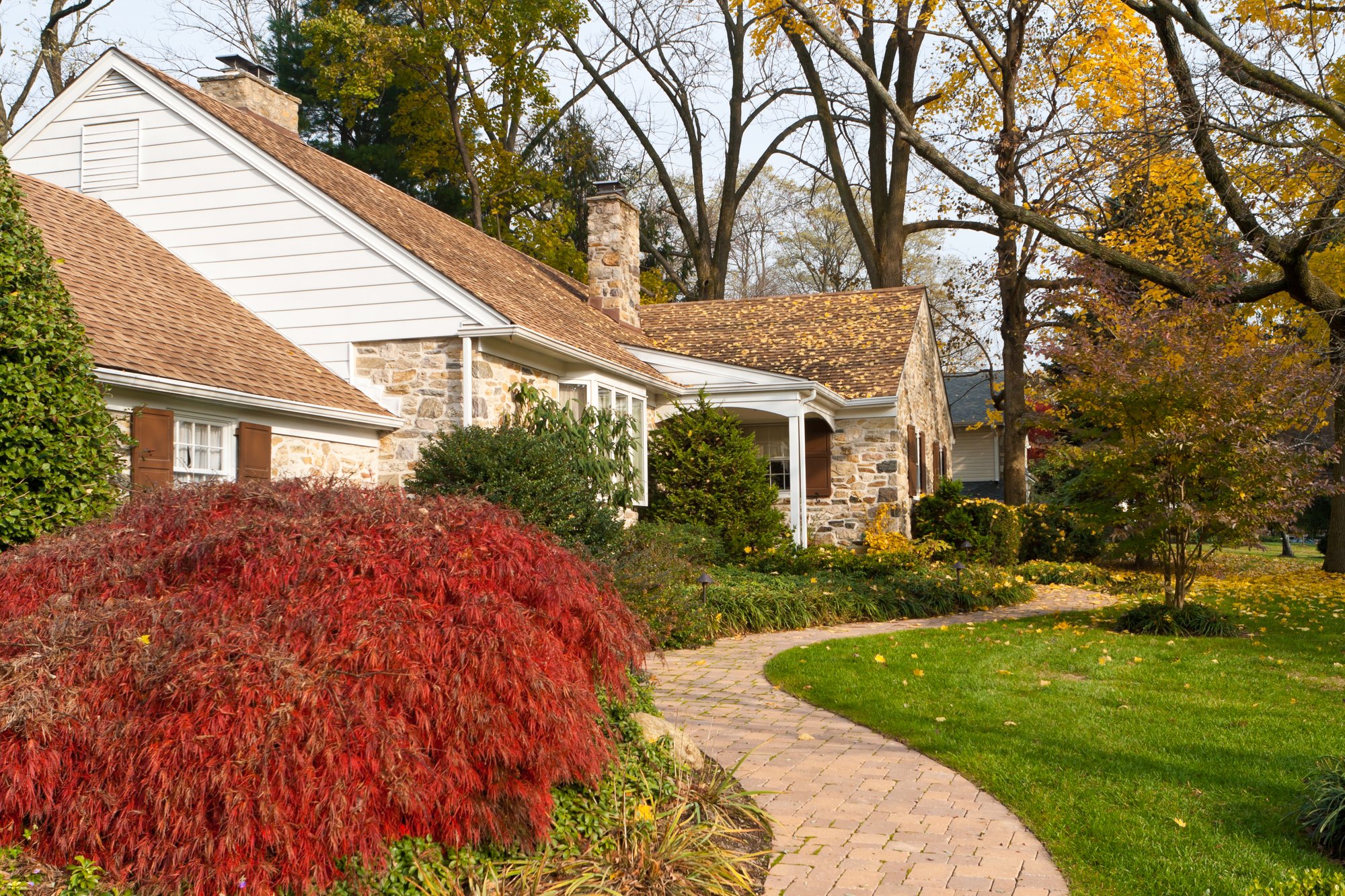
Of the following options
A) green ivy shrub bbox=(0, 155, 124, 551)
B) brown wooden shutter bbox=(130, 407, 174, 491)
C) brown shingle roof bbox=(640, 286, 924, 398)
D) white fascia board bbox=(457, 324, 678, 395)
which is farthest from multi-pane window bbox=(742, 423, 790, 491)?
green ivy shrub bbox=(0, 155, 124, 551)

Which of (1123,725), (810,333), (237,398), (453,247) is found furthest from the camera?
(810,333)

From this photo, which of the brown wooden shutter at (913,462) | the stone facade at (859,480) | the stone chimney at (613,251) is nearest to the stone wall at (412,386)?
the stone chimney at (613,251)

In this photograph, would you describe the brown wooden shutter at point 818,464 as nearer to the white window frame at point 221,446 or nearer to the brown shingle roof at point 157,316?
the brown shingle roof at point 157,316

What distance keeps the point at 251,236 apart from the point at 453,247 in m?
2.72

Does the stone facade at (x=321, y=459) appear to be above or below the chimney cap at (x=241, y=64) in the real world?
below

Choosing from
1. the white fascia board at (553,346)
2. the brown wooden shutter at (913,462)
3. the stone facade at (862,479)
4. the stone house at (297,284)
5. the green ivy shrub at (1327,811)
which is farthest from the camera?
the brown wooden shutter at (913,462)

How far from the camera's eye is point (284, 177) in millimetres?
12031

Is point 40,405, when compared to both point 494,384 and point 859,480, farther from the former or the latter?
point 859,480

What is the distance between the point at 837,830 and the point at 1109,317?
13.7m

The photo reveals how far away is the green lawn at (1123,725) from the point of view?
14.2ft

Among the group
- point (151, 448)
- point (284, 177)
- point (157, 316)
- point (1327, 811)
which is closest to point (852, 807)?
point (1327, 811)

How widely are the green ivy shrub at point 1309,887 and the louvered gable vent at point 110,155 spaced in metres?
13.1

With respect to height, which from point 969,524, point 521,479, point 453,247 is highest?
point 453,247

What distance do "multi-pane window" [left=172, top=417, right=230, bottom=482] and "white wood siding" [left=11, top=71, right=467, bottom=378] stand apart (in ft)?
7.98
